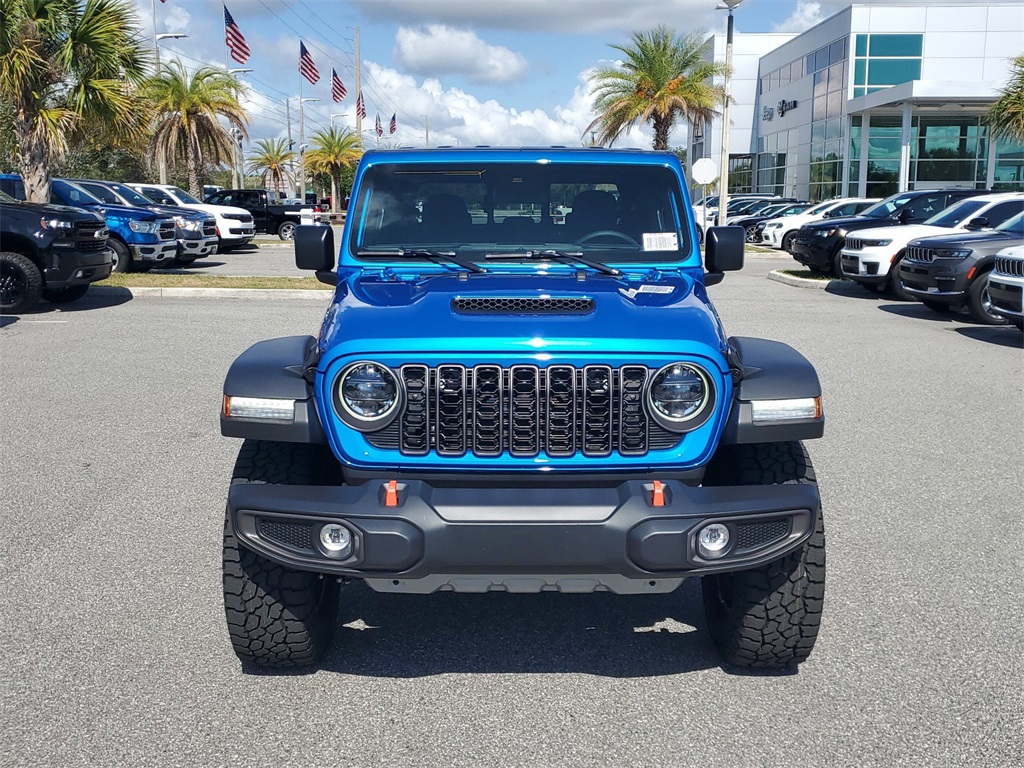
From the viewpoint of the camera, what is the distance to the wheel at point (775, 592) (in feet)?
11.8

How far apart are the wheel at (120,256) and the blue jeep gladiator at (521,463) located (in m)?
15.5

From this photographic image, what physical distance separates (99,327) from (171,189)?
1291cm

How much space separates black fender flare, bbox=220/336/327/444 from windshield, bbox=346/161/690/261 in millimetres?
1114

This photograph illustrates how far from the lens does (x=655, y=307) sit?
370cm

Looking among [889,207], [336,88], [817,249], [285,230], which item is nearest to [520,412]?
[817,249]

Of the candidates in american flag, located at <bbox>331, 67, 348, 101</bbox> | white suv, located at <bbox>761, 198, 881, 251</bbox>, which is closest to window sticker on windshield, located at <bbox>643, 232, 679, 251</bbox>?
white suv, located at <bbox>761, 198, 881, 251</bbox>

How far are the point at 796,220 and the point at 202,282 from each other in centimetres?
1798

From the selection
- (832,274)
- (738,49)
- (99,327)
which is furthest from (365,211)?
(738,49)

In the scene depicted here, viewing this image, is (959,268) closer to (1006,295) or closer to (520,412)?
(1006,295)

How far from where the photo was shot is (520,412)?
336cm

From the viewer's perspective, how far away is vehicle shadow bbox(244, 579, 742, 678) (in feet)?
12.8

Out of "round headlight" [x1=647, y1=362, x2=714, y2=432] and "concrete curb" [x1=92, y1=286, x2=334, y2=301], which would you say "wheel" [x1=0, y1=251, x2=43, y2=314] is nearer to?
"concrete curb" [x1=92, y1=286, x2=334, y2=301]

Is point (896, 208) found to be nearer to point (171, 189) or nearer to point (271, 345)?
point (171, 189)

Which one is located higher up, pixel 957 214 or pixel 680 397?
pixel 957 214
